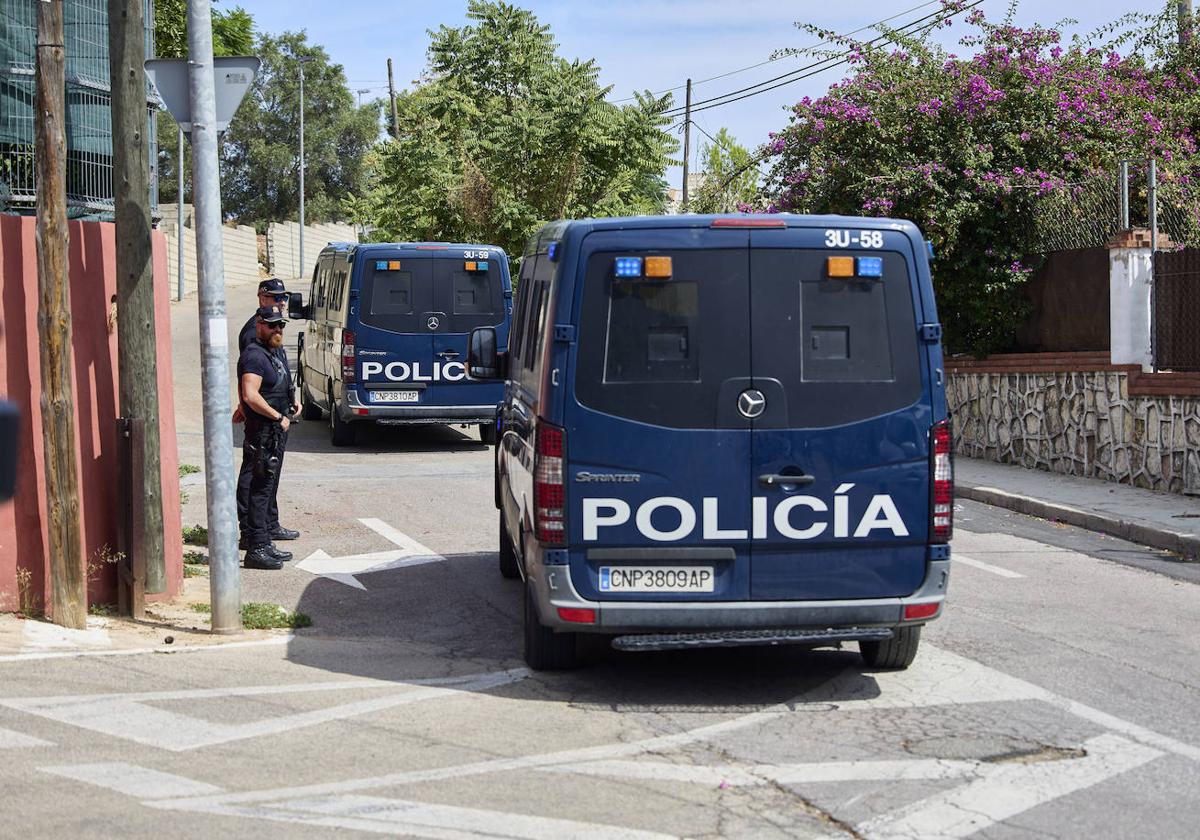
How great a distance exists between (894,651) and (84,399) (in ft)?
15.9

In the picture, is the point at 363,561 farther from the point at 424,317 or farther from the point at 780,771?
the point at 424,317

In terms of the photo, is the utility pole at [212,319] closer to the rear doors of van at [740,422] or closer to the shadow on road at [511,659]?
the shadow on road at [511,659]

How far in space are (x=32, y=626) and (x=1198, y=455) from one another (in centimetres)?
1063

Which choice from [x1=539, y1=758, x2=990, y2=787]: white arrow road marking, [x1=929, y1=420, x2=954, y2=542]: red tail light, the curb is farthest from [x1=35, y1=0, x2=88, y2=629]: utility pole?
the curb

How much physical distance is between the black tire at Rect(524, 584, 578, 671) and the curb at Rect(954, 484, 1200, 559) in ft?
21.1

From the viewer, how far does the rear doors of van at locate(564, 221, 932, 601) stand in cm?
691

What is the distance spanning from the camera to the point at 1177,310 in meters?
15.5

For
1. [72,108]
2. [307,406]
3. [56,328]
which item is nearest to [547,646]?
[56,328]

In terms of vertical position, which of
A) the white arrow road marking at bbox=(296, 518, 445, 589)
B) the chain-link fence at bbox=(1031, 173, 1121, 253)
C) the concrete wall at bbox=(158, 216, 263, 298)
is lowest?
the white arrow road marking at bbox=(296, 518, 445, 589)

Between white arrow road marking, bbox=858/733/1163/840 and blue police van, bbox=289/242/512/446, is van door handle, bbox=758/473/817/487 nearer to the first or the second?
white arrow road marking, bbox=858/733/1163/840

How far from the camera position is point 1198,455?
14.6m

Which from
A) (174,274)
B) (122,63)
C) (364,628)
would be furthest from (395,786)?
(174,274)

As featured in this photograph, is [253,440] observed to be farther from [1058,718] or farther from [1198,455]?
[1198,455]

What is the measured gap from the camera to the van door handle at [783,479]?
22.7ft
